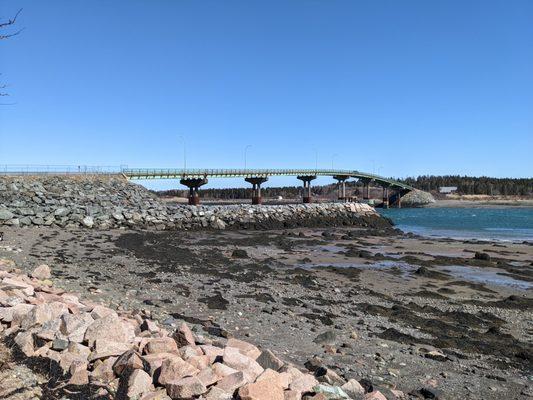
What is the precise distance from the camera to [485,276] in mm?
20062

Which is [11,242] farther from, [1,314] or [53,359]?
[53,359]

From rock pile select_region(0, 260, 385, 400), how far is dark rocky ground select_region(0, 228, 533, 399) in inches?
75.1

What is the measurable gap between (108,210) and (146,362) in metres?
32.1

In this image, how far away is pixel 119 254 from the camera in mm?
19828

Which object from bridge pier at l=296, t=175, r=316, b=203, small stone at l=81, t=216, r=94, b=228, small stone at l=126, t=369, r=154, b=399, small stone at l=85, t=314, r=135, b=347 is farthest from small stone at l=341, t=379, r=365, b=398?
bridge pier at l=296, t=175, r=316, b=203

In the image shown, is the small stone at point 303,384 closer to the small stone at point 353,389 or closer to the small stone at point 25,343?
the small stone at point 353,389

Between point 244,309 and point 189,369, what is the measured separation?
6.18 metres

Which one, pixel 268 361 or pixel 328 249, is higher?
pixel 268 361

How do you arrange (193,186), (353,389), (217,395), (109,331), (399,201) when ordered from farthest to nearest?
1. (399,201)
2. (193,186)
3. (109,331)
4. (353,389)
5. (217,395)

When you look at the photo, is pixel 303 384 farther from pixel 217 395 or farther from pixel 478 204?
pixel 478 204

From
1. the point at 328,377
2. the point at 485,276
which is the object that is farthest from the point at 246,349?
the point at 485,276

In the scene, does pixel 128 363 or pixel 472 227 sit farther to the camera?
pixel 472 227

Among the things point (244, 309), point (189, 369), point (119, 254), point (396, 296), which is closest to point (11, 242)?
point (119, 254)

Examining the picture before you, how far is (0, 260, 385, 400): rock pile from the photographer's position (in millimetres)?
4863
